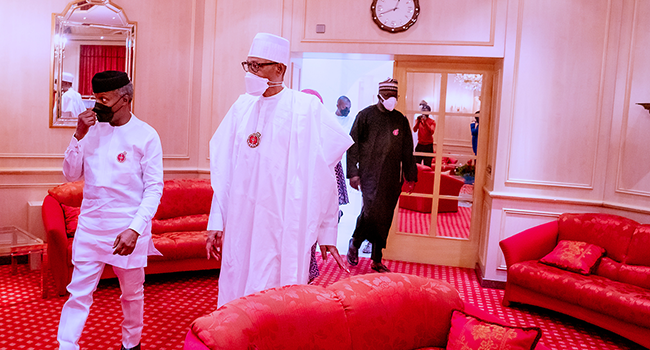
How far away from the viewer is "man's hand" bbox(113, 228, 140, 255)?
2.46 m

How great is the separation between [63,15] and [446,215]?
3969mm

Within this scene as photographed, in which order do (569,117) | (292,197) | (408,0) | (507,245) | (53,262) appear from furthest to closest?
(408,0) → (569,117) → (507,245) → (53,262) → (292,197)

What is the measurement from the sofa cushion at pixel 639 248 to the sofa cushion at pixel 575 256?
7.8 inches

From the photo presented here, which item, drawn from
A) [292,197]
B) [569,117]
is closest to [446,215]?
[569,117]

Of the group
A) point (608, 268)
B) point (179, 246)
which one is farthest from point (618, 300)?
point (179, 246)

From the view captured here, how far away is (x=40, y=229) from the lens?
4.76m

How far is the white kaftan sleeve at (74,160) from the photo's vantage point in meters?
2.59

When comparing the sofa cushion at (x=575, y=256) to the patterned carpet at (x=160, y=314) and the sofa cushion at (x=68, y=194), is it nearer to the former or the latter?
the patterned carpet at (x=160, y=314)

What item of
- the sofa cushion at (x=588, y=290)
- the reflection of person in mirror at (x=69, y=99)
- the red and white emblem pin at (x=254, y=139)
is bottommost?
the sofa cushion at (x=588, y=290)

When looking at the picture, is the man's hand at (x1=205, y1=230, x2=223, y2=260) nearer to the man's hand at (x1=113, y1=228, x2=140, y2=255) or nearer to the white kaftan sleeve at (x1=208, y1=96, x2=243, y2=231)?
the white kaftan sleeve at (x1=208, y1=96, x2=243, y2=231)

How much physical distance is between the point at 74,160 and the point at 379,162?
2.91 meters

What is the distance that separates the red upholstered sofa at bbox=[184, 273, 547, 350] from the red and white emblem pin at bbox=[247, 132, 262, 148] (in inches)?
28.1

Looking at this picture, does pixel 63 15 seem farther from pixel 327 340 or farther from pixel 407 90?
pixel 327 340

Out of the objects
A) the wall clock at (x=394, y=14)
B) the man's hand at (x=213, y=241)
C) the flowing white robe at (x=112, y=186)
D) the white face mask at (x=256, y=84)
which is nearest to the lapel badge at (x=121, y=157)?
the flowing white robe at (x=112, y=186)
